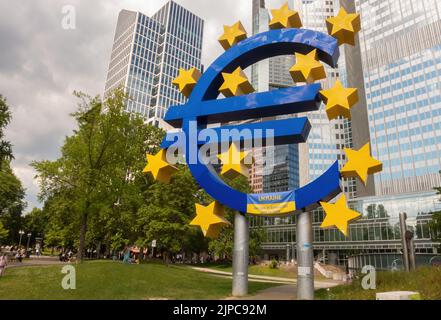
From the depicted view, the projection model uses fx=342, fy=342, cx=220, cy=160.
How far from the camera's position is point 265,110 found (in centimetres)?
1596

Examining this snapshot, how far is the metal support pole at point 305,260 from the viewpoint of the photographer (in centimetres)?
1388

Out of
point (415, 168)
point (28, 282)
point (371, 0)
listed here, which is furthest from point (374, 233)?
point (371, 0)

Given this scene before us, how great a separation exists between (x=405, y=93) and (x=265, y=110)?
9449cm

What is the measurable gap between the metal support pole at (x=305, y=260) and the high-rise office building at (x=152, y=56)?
119 meters

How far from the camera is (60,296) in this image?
1381 centimetres

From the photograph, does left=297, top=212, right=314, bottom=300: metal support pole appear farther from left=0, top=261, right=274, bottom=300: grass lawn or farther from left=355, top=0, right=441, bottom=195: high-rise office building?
left=355, top=0, right=441, bottom=195: high-rise office building

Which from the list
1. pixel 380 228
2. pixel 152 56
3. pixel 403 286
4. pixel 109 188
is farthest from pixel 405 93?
pixel 152 56

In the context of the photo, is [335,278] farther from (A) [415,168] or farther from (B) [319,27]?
(B) [319,27]

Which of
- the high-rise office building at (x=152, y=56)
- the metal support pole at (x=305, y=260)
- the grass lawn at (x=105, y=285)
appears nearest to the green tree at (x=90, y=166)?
the grass lawn at (x=105, y=285)

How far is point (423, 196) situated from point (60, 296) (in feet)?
206

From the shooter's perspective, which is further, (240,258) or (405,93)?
(405,93)

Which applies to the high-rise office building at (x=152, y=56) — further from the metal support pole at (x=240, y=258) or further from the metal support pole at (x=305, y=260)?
the metal support pole at (x=305, y=260)

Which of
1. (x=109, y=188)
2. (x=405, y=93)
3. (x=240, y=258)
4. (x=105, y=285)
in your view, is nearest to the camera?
(x=240, y=258)

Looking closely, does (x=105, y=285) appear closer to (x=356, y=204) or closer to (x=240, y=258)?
(x=240, y=258)
